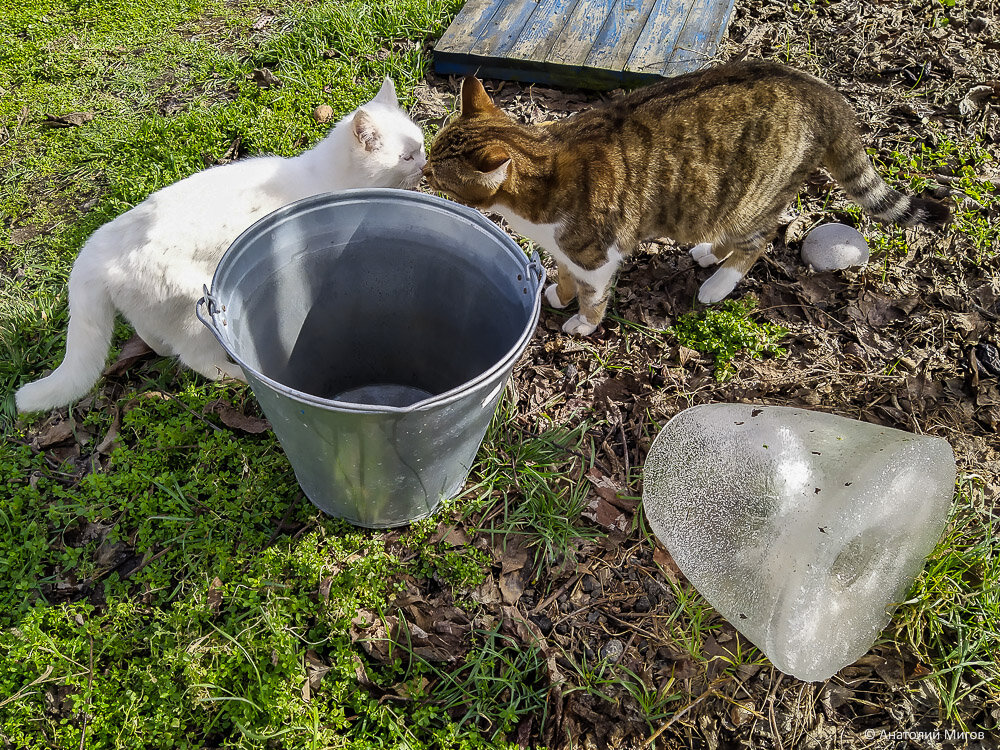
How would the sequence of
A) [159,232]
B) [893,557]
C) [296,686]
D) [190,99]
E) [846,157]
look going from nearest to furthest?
[893,557] < [296,686] < [159,232] < [846,157] < [190,99]

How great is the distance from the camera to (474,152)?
2.53 m

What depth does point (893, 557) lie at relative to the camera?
193cm

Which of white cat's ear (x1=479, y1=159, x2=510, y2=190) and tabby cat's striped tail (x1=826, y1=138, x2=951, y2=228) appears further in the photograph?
tabby cat's striped tail (x1=826, y1=138, x2=951, y2=228)

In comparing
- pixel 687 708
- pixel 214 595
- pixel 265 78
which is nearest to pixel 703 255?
pixel 687 708

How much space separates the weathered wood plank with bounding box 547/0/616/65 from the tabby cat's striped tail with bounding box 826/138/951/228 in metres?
1.87

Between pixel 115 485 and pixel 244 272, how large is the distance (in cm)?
122

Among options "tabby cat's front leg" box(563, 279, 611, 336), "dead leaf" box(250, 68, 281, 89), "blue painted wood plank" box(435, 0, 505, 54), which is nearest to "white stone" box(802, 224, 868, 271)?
"tabby cat's front leg" box(563, 279, 611, 336)

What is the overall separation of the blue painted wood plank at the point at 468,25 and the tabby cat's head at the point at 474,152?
1.73 metres

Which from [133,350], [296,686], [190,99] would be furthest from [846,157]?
[190,99]

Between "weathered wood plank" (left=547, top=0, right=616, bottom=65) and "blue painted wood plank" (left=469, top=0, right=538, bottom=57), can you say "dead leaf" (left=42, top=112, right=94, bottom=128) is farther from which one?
"weathered wood plank" (left=547, top=0, right=616, bottom=65)

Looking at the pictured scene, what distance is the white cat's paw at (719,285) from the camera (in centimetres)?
313

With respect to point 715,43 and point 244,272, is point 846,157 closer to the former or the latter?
point 715,43

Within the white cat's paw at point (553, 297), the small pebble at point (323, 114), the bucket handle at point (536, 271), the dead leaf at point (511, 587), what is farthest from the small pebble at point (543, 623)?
the small pebble at point (323, 114)

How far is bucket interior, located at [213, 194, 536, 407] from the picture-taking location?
2.08 m
